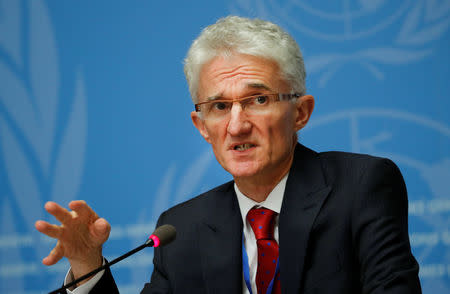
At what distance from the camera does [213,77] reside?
182 cm

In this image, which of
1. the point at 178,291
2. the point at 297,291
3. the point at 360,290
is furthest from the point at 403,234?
the point at 178,291

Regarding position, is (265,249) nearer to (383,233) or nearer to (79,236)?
(383,233)

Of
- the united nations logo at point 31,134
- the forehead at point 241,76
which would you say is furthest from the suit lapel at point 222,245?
the united nations logo at point 31,134

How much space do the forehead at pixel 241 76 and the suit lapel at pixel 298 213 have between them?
0.33 metres

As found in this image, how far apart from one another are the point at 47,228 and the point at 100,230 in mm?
163

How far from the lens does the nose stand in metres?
1.74

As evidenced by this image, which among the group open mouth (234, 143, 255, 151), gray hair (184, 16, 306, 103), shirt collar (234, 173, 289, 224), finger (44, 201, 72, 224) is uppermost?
gray hair (184, 16, 306, 103)

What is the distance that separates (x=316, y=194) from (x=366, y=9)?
1.62 m

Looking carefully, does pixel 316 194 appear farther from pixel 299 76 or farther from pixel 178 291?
pixel 178 291

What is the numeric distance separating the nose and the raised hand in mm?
520

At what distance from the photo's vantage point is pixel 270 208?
1.88 meters

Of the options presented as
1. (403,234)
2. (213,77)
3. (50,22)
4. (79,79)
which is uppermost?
(50,22)

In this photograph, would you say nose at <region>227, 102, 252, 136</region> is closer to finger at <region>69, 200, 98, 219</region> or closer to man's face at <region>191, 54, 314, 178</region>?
man's face at <region>191, 54, 314, 178</region>

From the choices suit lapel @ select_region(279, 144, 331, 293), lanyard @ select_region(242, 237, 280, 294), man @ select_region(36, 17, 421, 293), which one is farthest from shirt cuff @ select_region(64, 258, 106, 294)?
suit lapel @ select_region(279, 144, 331, 293)
